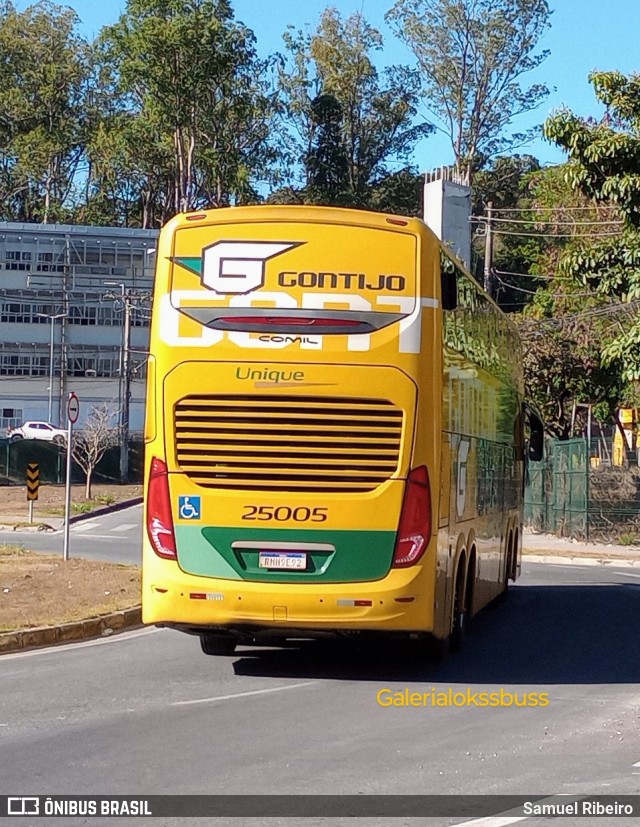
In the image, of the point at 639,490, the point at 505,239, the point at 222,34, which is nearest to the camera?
the point at 639,490

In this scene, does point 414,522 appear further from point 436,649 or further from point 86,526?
point 86,526

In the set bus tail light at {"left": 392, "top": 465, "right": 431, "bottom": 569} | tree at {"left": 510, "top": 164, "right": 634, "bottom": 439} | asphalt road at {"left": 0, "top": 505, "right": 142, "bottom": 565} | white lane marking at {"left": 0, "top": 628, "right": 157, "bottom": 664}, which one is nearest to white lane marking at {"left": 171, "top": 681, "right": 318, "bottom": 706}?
bus tail light at {"left": 392, "top": 465, "right": 431, "bottom": 569}

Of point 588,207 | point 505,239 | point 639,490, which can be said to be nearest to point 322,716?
point 639,490

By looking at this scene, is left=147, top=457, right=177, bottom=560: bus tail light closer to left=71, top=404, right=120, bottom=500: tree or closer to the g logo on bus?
the g logo on bus

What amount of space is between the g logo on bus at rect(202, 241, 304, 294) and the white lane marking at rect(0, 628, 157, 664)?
4.42 meters

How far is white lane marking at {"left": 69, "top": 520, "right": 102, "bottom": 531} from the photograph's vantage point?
35.2m

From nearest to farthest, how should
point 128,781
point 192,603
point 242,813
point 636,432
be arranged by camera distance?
1. point 242,813
2. point 128,781
3. point 192,603
4. point 636,432

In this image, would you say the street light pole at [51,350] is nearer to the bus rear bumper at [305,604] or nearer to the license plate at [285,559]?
the bus rear bumper at [305,604]

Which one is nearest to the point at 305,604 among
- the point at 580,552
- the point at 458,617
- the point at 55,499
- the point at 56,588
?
the point at 458,617

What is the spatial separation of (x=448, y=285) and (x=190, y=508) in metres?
3.05

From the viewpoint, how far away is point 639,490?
3325cm

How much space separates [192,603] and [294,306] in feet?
8.79

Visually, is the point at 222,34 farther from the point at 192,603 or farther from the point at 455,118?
the point at 192,603

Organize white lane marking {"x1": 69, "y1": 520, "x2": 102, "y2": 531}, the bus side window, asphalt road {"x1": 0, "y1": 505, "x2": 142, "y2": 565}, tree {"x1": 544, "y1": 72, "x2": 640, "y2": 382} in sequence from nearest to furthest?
1. the bus side window
2. tree {"x1": 544, "y1": 72, "x2": 640, "y2": 382}
3. asphalt road {"x1": 0, "y1": 505, "x2": 142, "y2": 565}
4. white lane marking {"x1": 69, "y1": 520, "x2": 102, "y2": 531}
